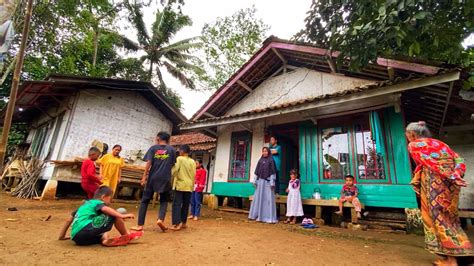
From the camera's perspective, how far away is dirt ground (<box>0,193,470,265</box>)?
114 inches

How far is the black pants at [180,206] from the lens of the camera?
184 inches

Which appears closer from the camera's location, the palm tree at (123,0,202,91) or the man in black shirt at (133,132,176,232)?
the man in black shirt at (133,132,176,232)

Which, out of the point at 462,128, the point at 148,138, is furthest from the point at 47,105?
the point at 462,128

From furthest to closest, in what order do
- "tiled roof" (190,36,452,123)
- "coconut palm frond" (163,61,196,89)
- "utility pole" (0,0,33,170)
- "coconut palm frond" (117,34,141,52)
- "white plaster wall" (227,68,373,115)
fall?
1. "coconut palm frond" (163,61,196,89)
2. "coconut palm frond" (117,34,141,52)
3. "white plaster wall" (227,68,373,115)
4. "tiled roof" (190,36,452,123)
5. "utility pole" (0,0,33,170)

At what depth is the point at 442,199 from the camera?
2.99 meters

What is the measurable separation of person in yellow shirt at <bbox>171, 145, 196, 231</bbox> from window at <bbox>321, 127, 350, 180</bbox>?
3877 millimetres

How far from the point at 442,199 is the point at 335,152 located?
4096 millimetres

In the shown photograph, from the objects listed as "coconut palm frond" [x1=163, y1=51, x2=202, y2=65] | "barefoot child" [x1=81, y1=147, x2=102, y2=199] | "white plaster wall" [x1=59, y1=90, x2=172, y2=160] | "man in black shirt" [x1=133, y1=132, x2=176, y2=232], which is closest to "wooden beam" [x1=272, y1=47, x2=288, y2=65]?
"man in black shirt" [x1=133, y1=132, x2=176, y2=232]

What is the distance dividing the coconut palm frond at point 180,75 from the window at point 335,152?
46.8ft

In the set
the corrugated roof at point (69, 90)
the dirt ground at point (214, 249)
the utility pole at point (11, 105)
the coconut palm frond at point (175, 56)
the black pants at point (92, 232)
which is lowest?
the dirt ground at point (214, 249)

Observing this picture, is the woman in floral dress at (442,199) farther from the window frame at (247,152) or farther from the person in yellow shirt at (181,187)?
the window frame at (247,152)

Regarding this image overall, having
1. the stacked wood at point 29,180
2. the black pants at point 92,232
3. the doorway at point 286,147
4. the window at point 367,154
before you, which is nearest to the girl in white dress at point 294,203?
the doorway at point 286,147

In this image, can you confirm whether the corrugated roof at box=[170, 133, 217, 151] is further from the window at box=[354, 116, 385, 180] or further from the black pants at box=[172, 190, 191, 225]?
the black pants at box=[172, 190, 191, 225]

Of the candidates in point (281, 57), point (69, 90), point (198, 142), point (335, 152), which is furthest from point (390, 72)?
point (69, 90)
